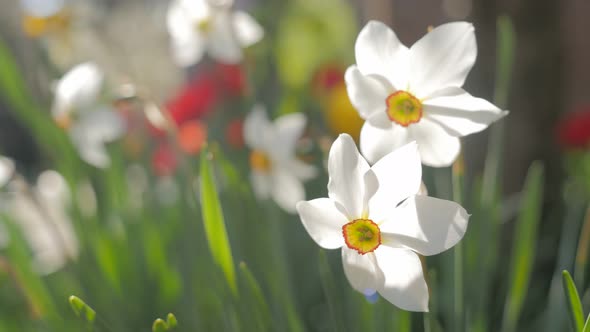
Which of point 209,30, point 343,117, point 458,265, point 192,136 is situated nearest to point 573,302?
point 458,265

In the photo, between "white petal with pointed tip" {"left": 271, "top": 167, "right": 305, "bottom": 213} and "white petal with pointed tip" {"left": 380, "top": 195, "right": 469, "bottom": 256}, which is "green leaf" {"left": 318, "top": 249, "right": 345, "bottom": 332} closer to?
"white petal with pointed tip" {"left": 380, "top": 195, "right": 469, "bottom": 256}

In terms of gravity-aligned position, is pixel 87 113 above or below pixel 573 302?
above

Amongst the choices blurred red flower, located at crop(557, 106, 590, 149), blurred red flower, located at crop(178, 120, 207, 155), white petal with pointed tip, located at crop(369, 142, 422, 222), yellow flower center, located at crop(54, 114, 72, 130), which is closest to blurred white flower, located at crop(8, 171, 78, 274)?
yellow flower center, located at crop(54, 114, 72, 130)

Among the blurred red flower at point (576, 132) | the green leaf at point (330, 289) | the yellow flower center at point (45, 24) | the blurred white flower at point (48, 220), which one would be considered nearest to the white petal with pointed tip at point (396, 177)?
the green leaf at point (330, 289)

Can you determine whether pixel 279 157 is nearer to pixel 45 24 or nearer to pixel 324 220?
pixel 324 220

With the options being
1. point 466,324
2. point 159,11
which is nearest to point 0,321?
point 466,324
